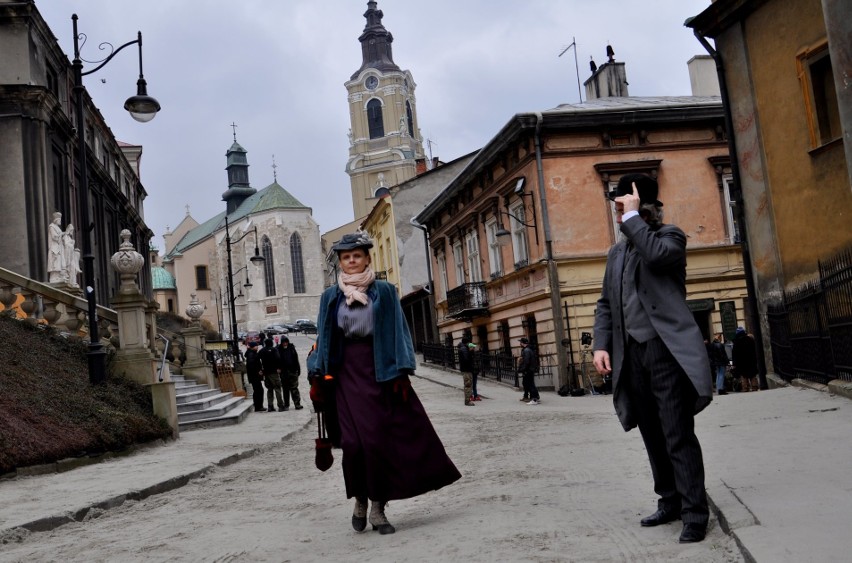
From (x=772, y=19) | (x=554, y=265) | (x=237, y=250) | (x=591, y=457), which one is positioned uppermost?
(x=237, y=250)

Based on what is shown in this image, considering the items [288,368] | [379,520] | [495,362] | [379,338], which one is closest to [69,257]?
[288,368]

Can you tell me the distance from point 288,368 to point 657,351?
1780cm

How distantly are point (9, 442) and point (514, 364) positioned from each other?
63.0 feet

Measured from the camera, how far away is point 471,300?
3234 centimetres

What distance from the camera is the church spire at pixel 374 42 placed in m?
106

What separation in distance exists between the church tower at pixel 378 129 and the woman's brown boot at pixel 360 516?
97.6 meters

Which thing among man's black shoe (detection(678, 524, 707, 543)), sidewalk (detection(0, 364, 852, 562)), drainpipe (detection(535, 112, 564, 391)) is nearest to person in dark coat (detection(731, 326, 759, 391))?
sidewalk (detection(0, 364, 852, 562))

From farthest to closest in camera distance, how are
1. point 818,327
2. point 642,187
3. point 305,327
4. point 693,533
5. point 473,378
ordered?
point 305,327
point 473,378
point 818,327
point 642,187
point 693,533

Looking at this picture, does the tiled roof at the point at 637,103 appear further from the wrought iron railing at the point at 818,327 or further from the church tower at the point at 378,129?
the church tower at the point at 378,129

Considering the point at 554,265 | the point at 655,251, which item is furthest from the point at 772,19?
the point at 655,251

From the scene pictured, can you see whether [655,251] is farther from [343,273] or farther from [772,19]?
[772,19]

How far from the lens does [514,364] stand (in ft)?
90.2

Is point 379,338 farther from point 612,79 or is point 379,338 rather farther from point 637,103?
point 612,79

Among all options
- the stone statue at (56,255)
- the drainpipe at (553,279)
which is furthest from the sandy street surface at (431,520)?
the stone statue at (56,255)
